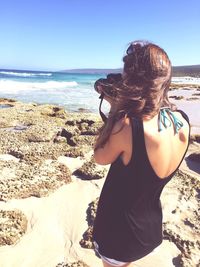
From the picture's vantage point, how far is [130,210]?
6.62 feet

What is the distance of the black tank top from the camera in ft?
6.18

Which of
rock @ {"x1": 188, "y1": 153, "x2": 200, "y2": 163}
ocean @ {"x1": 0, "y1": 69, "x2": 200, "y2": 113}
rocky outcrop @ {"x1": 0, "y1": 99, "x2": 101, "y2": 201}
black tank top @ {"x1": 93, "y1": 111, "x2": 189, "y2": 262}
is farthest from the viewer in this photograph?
ocean @ {"x1": 0, "y1": 69, "x2": 200, "y2": 113}

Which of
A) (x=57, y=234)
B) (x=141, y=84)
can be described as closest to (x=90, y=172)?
(x=57, y=234)

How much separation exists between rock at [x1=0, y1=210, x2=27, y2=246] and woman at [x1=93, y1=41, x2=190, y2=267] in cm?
194

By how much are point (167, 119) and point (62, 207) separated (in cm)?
309

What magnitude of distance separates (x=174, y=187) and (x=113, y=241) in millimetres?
3469

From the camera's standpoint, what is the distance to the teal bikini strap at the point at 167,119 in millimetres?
1878

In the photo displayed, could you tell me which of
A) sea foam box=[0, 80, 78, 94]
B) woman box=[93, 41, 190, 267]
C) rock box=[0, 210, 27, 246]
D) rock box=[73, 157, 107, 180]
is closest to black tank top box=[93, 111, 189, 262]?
woman box=[93, 41, 190, 267]

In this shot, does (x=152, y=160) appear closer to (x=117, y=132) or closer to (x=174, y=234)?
(x=117, y=132)

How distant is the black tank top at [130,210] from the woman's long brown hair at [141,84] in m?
0.18

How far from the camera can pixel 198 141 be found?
27.1ft

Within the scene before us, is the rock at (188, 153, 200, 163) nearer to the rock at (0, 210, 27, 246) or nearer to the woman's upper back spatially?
the rock at (0, 210, 27, 246)

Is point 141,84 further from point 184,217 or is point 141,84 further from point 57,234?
point 184,217

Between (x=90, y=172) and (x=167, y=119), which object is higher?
(x=167, y=119)
